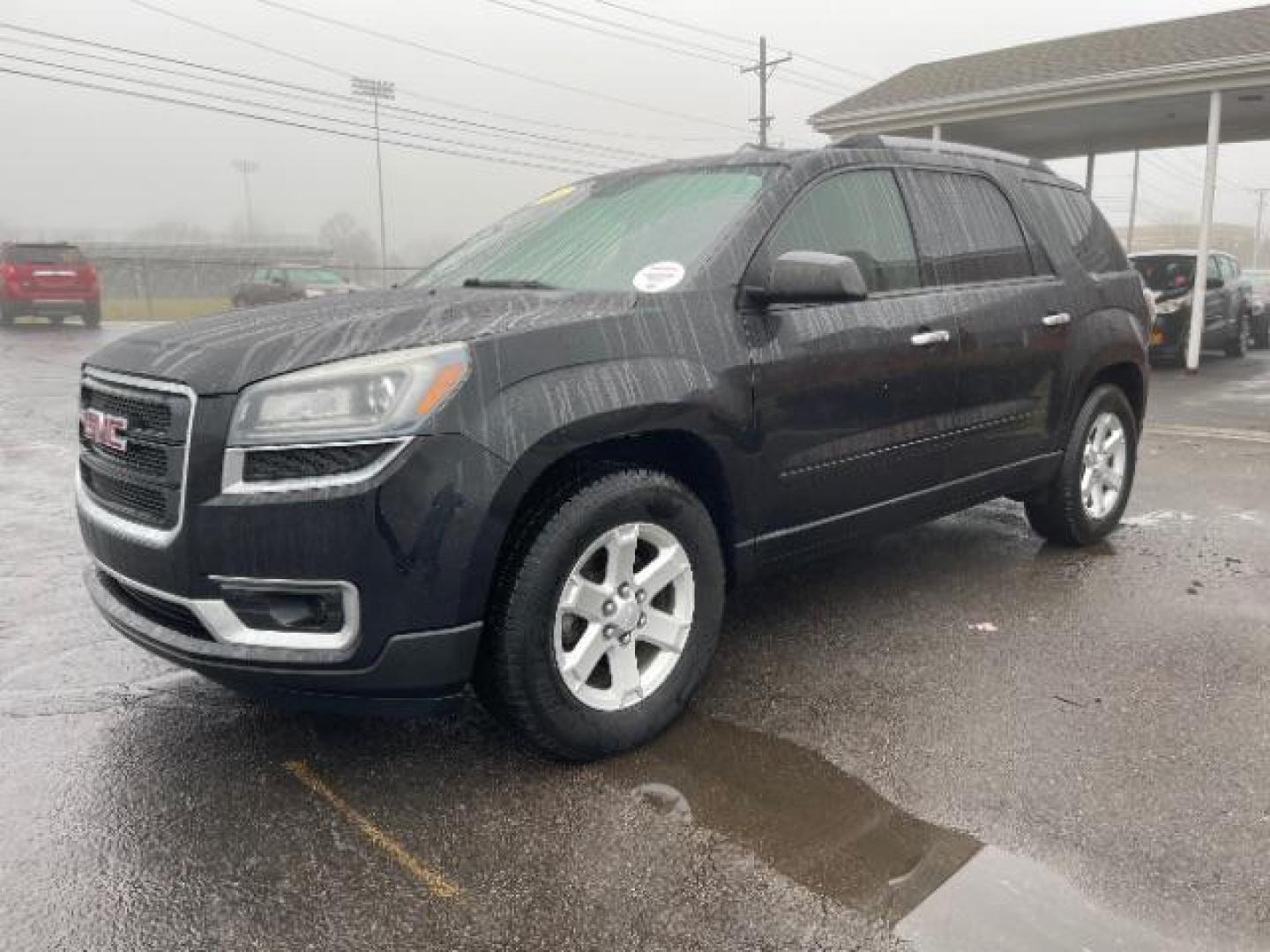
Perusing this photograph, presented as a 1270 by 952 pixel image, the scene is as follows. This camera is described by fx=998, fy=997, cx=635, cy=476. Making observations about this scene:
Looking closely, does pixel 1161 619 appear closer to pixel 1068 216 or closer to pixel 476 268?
pixel 1068 216

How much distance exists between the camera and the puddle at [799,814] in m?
2.29

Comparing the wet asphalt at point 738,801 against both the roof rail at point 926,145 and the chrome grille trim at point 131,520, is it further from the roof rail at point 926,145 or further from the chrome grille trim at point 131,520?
the roof rail at point 926,145

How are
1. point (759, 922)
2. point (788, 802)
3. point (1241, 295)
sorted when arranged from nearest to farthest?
point (759, 922) < point (788, 802) < point (1241, 295)

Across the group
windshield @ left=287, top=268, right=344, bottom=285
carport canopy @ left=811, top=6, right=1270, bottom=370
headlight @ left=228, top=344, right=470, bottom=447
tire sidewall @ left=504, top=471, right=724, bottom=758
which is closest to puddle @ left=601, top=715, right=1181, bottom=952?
tire sidewall @ left=504, top=471, right=724, bottom=758

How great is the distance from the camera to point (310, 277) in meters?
23.9

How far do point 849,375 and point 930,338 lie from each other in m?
0.50

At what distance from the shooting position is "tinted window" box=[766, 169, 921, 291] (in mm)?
3389

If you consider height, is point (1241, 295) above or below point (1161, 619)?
above

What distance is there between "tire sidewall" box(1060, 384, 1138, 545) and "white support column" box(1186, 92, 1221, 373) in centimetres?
940

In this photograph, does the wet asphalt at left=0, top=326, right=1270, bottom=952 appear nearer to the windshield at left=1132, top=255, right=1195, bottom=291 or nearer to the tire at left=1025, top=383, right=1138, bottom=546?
the tire at left=1025, top=383, right=1138, bottom=546

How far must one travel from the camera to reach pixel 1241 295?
15.8 metres

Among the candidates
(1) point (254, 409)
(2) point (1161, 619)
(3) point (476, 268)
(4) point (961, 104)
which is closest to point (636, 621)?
(1) point (254, 409)

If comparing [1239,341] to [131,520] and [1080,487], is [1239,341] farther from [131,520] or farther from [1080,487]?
[131,520]

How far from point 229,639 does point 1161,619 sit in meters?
3.45
